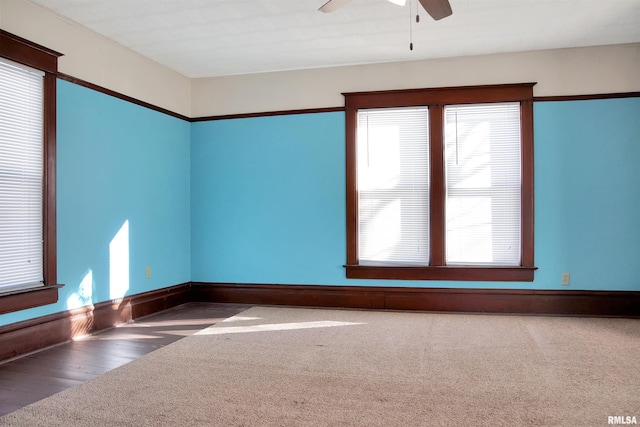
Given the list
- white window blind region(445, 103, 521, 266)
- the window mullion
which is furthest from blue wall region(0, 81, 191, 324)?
white window blind region(445, 103, 521, 266)

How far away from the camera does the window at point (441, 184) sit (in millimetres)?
4328

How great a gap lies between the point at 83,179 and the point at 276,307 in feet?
7.56

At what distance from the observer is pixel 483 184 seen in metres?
4.39

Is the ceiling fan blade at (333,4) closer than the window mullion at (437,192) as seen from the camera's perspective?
Yes

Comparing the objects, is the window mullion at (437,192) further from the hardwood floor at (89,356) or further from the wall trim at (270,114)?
the hardwood floor at (89,356)

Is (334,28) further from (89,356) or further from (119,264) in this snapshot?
(89,356)

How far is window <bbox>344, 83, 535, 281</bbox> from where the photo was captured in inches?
170

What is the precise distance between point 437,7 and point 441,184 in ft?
6.87

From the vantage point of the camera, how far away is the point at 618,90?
4.16m

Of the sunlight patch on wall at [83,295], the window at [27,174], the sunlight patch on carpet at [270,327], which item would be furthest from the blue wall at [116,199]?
the sunlight patch on carpet at [270,327]

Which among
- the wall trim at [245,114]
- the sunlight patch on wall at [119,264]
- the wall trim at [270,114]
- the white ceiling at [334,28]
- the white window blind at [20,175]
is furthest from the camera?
the wall trim at [270,114]

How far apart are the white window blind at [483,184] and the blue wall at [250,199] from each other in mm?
229

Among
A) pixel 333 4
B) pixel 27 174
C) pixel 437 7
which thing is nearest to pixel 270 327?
pixel 27 174

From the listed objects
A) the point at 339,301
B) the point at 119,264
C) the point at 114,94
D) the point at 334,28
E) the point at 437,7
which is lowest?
the point at 339,301
